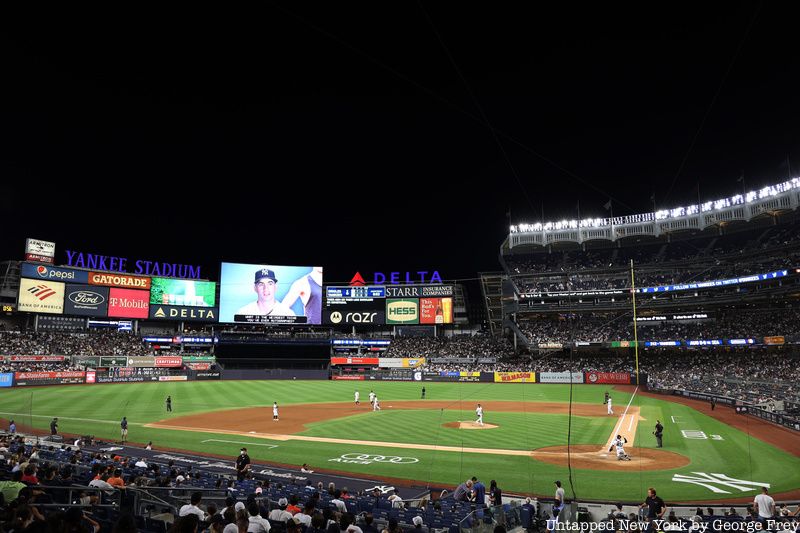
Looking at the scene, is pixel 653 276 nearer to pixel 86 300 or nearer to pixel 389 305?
pixel 389 305

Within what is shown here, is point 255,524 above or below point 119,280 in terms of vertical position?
below

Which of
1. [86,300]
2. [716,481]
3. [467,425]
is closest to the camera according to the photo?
[716,481]

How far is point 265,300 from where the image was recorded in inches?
3627

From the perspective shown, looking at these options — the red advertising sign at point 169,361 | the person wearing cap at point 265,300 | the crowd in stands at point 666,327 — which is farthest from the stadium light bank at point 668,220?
the red advertising sign at point 169,361

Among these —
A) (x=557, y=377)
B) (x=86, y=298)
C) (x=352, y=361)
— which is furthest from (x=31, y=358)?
(x=557, y=377)

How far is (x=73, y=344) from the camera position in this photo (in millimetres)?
73062

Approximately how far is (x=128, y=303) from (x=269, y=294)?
2310cm

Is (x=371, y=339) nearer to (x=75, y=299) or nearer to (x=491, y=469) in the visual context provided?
(x=75, y=299)

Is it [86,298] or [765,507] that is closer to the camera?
[765,507]

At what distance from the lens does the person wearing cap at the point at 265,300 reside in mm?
91375

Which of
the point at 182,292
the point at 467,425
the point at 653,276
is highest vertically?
the point at 653,276

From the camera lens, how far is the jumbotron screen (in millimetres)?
90625

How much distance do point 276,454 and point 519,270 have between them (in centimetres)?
7188

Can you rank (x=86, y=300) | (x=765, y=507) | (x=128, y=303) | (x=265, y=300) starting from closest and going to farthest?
(x=765, y=507) < (x=86, y=300) < (x=128, y=303) < (x=265, y=300)
